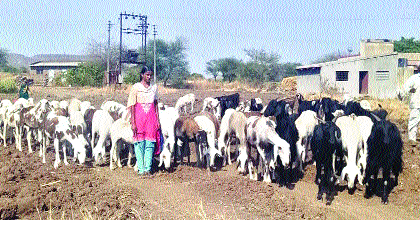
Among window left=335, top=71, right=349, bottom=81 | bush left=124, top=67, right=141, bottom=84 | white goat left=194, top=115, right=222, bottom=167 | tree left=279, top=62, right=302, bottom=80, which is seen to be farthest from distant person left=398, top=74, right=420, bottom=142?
bush left=124, top=67, right=141, bottom=84

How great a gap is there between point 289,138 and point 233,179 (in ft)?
4.58

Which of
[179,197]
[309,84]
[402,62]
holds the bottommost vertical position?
[179,197]

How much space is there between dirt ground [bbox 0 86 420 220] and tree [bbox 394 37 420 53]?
49.4 meters

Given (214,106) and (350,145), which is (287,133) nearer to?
(350,145)

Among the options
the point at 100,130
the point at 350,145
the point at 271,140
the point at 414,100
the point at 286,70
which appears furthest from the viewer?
the point at 286,70

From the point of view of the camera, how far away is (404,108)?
1725 cm

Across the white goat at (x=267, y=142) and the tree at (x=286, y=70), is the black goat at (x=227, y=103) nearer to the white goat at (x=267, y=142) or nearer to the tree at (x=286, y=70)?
the white goat at (x=267, y=142)

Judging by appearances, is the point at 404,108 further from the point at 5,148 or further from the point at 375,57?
the point at 5,148

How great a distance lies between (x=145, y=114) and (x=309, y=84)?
21092mm

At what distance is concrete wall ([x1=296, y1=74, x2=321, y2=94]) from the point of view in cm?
2777

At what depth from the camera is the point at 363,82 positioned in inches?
1068

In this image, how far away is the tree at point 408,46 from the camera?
55.0 m

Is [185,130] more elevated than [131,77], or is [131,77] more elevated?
[131,77]

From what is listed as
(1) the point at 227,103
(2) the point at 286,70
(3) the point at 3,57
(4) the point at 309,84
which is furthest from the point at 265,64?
(3) the point at 3,57
